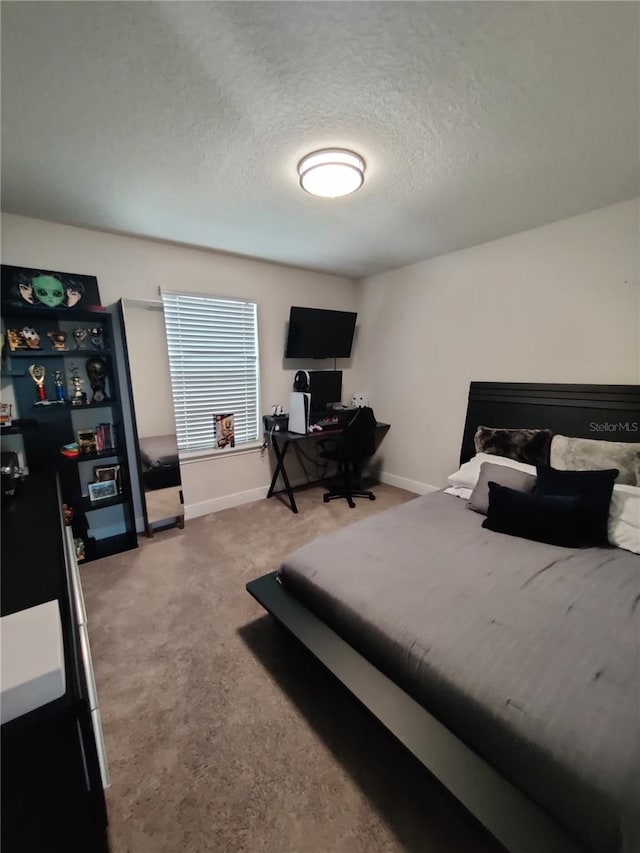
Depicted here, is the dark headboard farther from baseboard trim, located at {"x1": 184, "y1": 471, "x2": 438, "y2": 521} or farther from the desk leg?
the desk leg

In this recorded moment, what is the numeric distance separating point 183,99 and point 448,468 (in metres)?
3.36

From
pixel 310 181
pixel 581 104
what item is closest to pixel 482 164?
pixel 581 104

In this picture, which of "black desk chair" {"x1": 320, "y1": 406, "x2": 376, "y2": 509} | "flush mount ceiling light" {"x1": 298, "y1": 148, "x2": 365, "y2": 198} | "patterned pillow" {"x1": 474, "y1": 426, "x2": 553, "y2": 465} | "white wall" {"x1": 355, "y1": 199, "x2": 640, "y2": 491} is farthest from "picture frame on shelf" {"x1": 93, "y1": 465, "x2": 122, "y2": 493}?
"patterned pillow" {"x1": 474, "y1": 426, "x2": 553, "y2": 465}

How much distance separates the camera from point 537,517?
1.84 meters

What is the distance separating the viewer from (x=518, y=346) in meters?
2.86

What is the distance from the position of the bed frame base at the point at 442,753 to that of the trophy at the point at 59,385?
2198 millimetres

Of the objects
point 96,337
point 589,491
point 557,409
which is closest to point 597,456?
point 589,491

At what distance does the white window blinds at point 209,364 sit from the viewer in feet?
9.92

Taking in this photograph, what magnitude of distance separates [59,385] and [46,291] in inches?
25.6

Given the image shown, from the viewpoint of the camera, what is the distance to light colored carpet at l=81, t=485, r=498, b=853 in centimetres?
106

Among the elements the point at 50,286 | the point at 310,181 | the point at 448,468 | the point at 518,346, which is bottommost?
the point at 448,468

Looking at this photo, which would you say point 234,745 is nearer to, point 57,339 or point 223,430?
point 223,430

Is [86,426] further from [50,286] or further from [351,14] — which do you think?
[351,14]

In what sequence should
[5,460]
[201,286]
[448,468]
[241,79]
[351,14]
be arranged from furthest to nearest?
[448,468] < [201,286] < [5,460] < [241,79] < [351,14]
